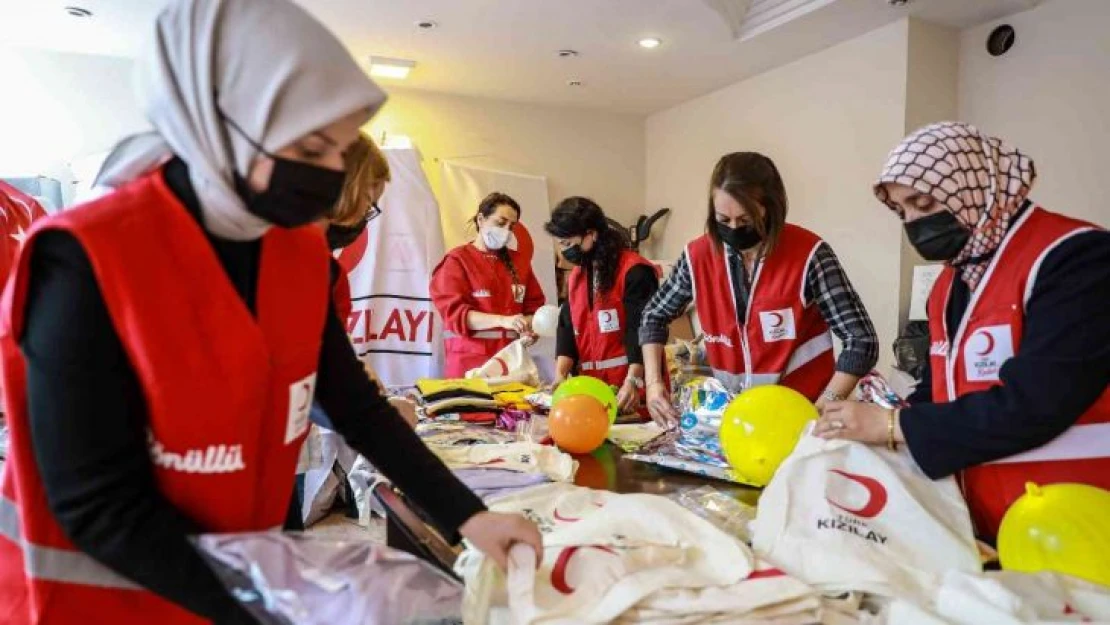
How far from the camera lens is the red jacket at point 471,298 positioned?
3348 millimetres

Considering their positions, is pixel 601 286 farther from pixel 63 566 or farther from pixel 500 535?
pixel 63 566

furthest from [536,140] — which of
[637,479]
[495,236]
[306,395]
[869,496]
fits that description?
[306,395]

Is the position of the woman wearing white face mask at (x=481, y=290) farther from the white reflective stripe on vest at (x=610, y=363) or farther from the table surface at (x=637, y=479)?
the table surface at (x=637, y=479)

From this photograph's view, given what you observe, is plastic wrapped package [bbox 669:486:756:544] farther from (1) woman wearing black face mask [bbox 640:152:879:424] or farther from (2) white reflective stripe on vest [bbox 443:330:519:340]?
(2) white reflective stripe on vest [bbox 443:330:519:340]

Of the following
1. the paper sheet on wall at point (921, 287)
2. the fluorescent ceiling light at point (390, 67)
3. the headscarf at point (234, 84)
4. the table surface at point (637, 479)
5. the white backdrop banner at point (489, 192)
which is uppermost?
the fluorescent ceiling light at point (390, 67)

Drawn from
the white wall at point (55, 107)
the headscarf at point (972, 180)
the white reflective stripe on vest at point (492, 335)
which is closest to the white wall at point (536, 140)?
the white wall at point (55, 107)

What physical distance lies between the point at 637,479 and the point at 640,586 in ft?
2.05

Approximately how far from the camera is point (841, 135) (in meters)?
4.40

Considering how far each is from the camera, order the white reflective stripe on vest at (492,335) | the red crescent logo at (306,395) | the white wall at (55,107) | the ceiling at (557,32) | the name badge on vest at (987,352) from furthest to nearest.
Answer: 1. the white wall at (55,107)
2. the ceiling at (557,32)
3. the white reflective stripe on vest at (492,335)
4. the name badge on vest at (987,352)
5. the red crescent logo at (306,395)

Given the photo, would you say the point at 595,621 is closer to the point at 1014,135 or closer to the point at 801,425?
the point at 801,425

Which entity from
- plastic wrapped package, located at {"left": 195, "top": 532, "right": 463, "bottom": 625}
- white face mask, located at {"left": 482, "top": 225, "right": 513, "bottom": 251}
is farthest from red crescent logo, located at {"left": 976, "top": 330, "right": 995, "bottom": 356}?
white face mask, located at {"left": 482, "top": 225, "right": 513, "bottom": 251}

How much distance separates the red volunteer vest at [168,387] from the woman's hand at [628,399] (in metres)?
1.52

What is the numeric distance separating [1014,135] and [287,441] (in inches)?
170

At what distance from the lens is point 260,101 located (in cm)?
69
